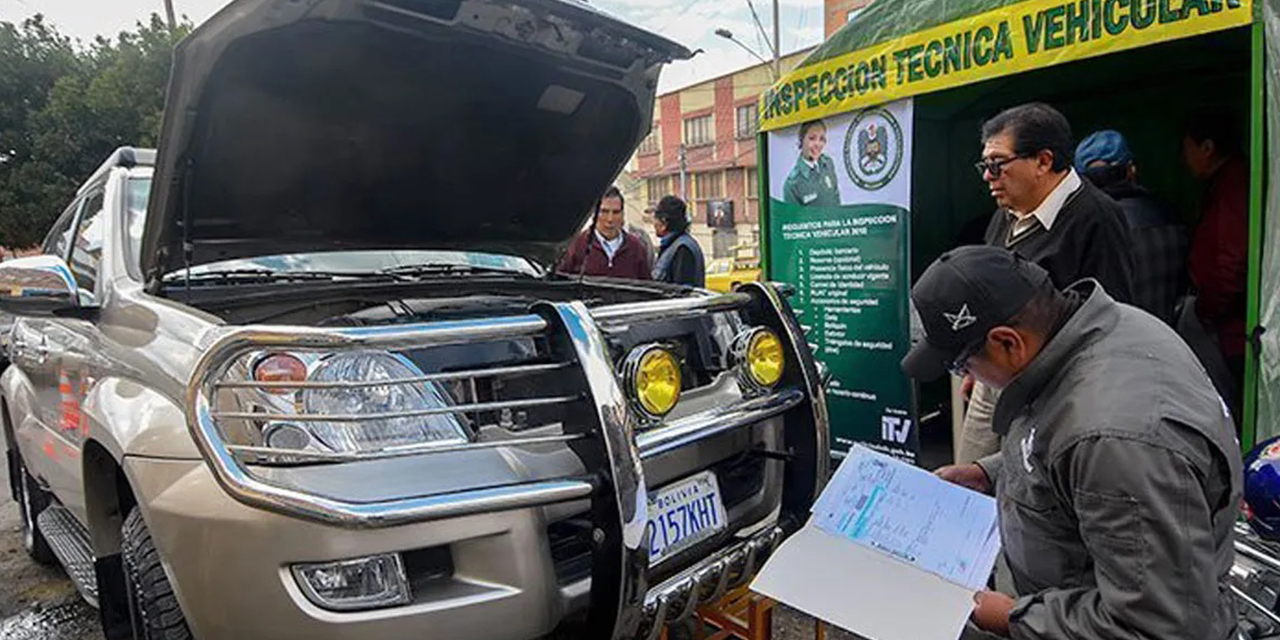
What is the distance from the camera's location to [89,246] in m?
3.15

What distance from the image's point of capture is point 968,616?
1.63m

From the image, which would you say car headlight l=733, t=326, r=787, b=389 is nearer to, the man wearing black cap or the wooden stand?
the wooden stand

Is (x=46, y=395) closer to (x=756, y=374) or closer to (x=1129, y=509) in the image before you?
(x=756, y=374)

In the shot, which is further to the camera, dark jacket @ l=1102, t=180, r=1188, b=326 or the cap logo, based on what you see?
dark jacket @ l=1102, t=180, r=1188, b=326

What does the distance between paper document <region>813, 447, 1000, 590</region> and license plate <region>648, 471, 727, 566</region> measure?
0.45 meters

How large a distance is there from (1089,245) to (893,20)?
6.26 feet

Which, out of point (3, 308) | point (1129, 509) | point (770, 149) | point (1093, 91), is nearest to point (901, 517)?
point (1129, 509)

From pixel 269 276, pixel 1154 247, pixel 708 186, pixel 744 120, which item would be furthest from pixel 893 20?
pixel 708 186

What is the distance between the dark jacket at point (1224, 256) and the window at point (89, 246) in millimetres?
4324

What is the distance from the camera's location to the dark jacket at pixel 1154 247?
11.9ft

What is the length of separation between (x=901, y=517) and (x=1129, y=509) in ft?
1.87

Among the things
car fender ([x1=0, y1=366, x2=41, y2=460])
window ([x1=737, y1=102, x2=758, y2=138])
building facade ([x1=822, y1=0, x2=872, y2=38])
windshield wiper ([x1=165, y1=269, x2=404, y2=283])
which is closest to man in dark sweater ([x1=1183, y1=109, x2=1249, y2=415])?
windshield wiper ([x1=165, y1=269, x2=404, y2=283])

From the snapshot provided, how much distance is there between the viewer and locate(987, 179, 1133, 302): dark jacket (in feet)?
9.29

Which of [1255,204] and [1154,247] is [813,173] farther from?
[1255,204]
